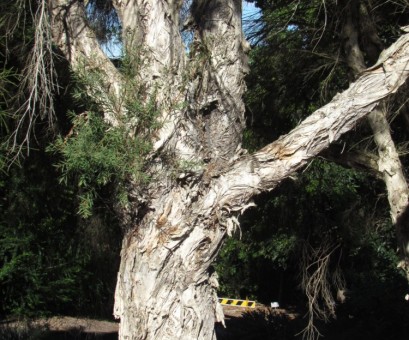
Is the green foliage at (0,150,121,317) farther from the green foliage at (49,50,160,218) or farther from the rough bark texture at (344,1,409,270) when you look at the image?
the green foliage at (49,50,160,218)

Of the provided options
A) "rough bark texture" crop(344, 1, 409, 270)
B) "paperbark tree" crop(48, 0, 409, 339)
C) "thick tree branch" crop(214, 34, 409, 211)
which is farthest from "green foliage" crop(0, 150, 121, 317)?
"thick tree branch" crop(214, 34, 409, 211)

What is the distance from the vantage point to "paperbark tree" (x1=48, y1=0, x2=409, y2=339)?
457cm

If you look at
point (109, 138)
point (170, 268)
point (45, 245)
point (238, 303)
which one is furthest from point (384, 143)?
point (238, 303)

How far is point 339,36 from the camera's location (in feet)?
29.8

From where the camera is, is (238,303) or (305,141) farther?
(238,303)

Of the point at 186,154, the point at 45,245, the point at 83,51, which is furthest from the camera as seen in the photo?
the point at 45,245

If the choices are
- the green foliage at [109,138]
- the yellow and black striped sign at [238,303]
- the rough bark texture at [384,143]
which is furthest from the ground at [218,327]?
the green foliage at [109,138]

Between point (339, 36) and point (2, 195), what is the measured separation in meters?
6.20

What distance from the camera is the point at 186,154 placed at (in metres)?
4.71

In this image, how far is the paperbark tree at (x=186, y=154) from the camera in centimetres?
457

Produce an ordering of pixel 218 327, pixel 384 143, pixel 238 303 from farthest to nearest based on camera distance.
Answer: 1. pixel 238 303
2. pixel 218 327
3. pixel 384 143

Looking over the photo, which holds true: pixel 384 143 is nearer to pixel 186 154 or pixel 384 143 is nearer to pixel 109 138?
pixel 186 154

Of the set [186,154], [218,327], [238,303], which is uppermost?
[186,154]

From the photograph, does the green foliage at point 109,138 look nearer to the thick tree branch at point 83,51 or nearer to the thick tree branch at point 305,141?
the thick tree branch at point 83,51
